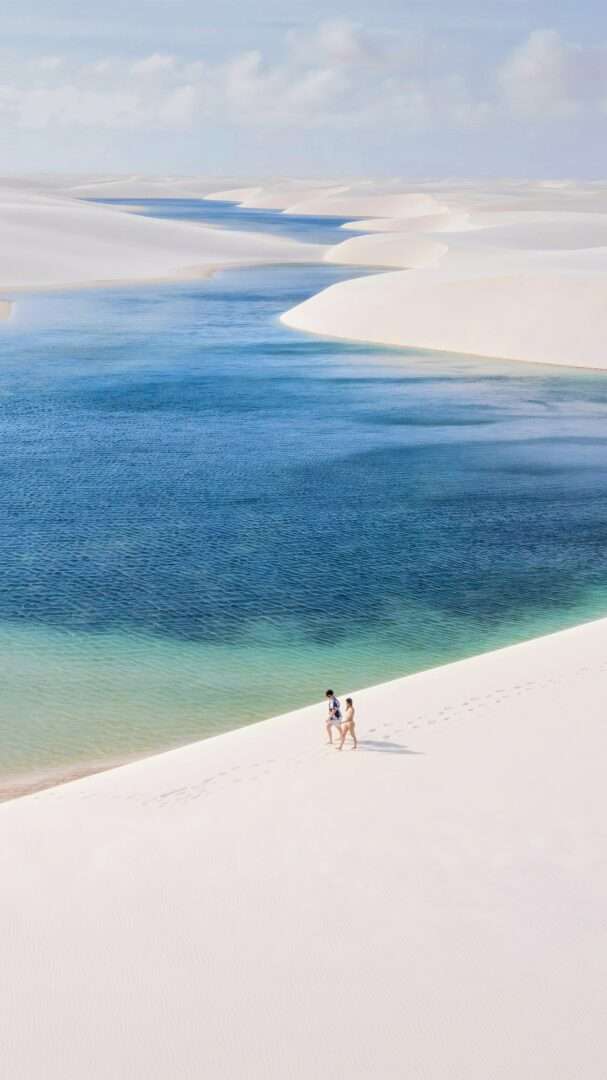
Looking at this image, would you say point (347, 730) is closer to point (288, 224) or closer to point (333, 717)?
Result: point (333, 717)

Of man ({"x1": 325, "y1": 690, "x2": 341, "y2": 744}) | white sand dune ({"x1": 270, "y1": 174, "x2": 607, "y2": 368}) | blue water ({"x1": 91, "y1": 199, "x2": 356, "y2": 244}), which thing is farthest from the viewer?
blue water ({"x1": 91, "y1": 199, "x2": 356, "y2": 244})

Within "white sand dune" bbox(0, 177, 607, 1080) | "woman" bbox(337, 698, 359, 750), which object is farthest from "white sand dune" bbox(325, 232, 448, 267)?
"woman" bbox(337, 698, 359, 750)

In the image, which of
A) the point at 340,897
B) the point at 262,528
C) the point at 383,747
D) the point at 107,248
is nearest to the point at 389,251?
the point at 107,248

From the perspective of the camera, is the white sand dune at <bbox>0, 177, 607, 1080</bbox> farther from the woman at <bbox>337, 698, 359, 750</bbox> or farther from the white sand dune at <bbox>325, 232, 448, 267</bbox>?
the white sand dune at <bbox>325, 232, 448, 267</bbox>

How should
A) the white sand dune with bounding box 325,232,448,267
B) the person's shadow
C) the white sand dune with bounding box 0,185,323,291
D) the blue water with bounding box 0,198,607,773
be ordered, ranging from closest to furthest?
the person's shadow, the blue water with bounding box 0,198,607,773, the white sand dune with bounding box 0,185,323,291, the white sand dune with bounding box 325,232,448,267

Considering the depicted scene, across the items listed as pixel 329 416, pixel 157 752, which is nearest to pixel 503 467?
pixel 329 416

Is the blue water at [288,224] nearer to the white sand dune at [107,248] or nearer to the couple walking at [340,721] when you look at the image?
the white sand dune at [107,248]
